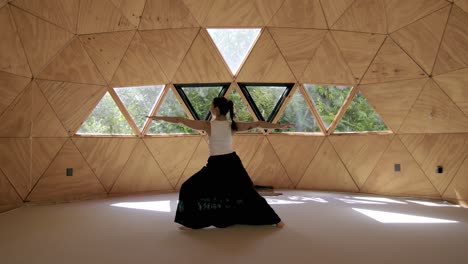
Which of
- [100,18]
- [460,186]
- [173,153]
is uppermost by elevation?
[100,18]

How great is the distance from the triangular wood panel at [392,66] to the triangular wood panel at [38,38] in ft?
30.4

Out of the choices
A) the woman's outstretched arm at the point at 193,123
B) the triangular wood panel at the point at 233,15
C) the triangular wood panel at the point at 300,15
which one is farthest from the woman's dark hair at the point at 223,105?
the triangular wood panel at the point at 300,15

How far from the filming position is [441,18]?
9.53 m

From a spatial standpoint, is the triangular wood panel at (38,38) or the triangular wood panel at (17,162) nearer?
the triangular wood panel at (38,38)

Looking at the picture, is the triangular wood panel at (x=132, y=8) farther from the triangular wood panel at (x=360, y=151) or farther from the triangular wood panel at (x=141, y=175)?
the triangular wood panel at (x=360, y=151)

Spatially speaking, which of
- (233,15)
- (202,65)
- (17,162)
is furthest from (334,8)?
(17,162)

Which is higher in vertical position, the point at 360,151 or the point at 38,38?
the point at 38,38

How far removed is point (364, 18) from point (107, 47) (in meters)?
7.75

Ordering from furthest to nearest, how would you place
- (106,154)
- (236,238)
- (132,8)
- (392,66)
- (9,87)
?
(106,154)
(392,66)
(132,8)
(9,87)
(236,238)

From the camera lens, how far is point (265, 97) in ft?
43.6

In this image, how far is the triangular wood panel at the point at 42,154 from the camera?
411 inches

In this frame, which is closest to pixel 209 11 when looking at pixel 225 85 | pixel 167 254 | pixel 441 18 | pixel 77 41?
pixel 225 85

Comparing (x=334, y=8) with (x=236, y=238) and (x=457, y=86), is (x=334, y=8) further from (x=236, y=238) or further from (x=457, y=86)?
(x=236, y=238)

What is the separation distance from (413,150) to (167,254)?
357 inches
